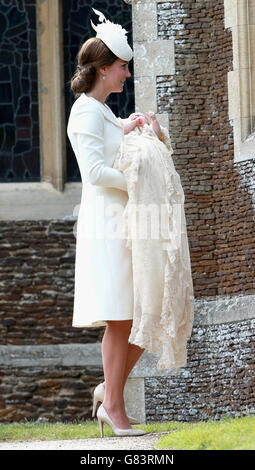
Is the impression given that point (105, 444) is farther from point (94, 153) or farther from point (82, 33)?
point (82, 33)

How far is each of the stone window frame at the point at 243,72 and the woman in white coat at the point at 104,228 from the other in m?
3.11

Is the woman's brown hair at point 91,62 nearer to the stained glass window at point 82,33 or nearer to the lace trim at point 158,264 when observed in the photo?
the lace trim at point 158,264

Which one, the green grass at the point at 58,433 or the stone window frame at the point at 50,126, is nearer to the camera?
the green grass at the point at 58,433

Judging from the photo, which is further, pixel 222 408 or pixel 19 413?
pixel 19 413

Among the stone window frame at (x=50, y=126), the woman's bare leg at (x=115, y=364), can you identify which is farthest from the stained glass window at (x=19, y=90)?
the woman's bare leg at (x=115, y=364)

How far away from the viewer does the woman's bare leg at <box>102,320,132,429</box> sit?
6.00 metres

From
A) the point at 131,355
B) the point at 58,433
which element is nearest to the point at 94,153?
the point at 131,355

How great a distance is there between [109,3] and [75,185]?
179 cm

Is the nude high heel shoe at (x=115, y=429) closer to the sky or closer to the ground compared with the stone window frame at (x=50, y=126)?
closer to the ground

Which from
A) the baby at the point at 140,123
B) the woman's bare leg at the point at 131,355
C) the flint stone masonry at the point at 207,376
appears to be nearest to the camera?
the woman's bare leg at the point at 131,355

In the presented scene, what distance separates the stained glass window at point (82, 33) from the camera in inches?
467
